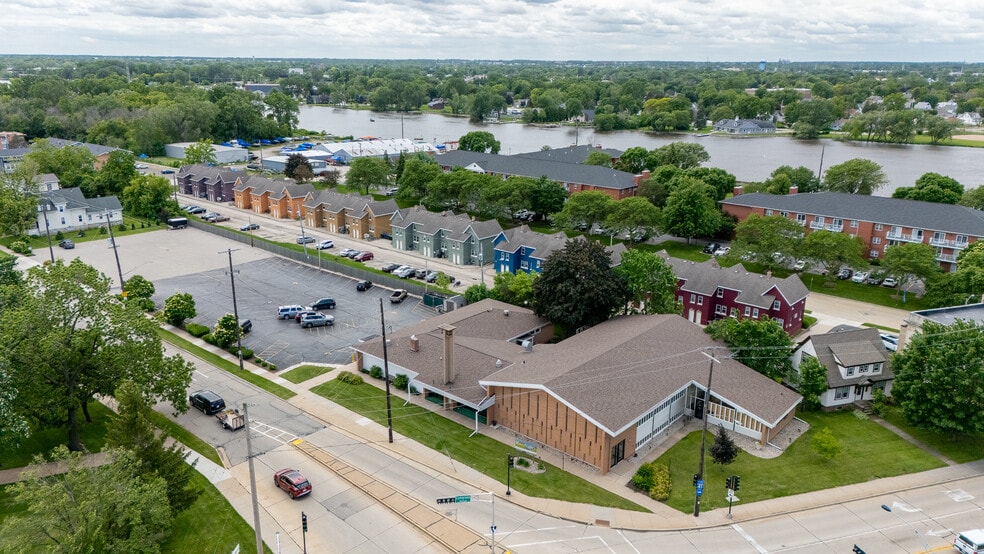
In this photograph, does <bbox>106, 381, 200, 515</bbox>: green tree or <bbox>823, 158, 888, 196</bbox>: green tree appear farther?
<bbox>823, 158, 888, 196</bbox>: green tree

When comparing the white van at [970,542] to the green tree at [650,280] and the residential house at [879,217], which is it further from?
the residential house at [879,217]

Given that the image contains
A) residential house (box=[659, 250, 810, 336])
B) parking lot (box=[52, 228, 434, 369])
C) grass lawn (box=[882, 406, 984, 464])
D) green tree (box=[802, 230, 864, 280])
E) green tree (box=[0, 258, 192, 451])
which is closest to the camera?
green tree (box=[0, 258, 192, 451])

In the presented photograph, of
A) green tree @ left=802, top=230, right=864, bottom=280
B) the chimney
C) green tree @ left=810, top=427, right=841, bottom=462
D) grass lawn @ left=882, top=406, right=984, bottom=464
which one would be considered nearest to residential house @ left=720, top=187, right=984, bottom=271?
green tree @ left=802, top=230, right=864, bottom=280

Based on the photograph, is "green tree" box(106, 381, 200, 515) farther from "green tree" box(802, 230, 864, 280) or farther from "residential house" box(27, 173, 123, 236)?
"residential house" box(27, 173, 123, 236)

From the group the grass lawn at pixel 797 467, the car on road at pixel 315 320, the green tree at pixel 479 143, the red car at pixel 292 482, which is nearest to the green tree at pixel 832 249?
the grass lawn at pixel 797 467

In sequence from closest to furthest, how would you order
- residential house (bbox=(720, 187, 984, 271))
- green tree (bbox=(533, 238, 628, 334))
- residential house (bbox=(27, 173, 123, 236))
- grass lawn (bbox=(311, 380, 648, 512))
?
1. grass lawn (bbox=(311, 380, 648, 512))
2. green tree (bbox=(533, 238, 628, 334))
3. residential house (bbox=(720, 187, 984, 271))
4. residential house (bbox=(27, 173, 123, 236))

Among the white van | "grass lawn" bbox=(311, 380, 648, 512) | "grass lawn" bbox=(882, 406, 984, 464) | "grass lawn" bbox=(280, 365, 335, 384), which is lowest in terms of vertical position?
"grass lawn" bbox=(280, 365, 335, 384)

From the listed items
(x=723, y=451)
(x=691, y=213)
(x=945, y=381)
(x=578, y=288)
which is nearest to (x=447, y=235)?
(x=691, y=213)

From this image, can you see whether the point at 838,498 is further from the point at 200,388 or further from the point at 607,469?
the point at 200,388
